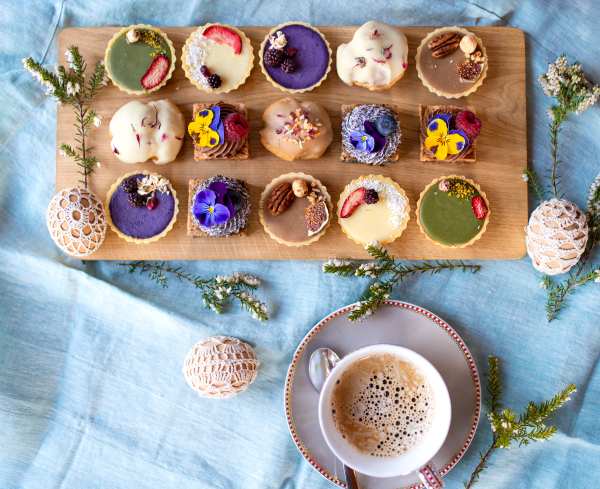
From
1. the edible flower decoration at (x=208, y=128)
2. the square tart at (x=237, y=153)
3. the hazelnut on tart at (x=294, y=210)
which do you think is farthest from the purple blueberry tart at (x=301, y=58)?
the hazelnut on tart at (x=294, y=210)

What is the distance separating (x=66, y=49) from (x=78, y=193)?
79 centimetres

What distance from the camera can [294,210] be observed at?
2562 millimetres

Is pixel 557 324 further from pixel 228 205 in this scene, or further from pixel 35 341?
pixel 35 341

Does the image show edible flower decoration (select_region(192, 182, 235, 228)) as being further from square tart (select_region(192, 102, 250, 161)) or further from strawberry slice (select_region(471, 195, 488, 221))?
strawberry slice (select_region(471, 195, 488, 221))

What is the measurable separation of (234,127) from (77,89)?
2.76 ft

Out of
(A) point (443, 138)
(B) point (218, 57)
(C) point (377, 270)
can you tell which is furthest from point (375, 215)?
(B) point (218, 57)

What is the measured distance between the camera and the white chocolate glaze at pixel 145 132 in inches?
96.9

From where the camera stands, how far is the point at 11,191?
2.73 m

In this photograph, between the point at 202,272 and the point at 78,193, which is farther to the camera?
the point at 202,272

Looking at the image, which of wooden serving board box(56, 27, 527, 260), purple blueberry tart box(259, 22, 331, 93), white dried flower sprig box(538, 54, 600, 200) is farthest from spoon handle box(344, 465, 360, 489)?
purple blueberry tart box(259, 22, 331, 93)

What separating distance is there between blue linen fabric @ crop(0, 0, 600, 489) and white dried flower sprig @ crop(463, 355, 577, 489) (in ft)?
0.24

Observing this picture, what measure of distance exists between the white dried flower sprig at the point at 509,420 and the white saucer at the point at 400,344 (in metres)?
0.11

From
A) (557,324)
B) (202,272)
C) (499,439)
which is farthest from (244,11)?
(499,439)

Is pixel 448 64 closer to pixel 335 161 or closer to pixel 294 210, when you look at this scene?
pixel 335 161
